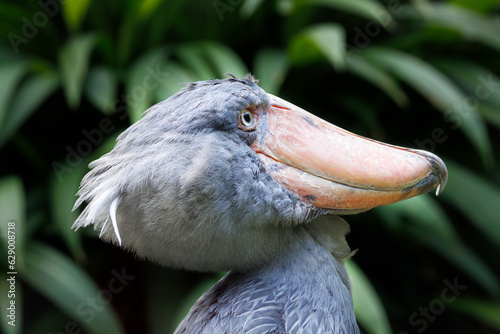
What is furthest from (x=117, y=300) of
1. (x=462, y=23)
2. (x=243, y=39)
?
(x=462, y=23)

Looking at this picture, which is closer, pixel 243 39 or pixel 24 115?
pixel 24 115

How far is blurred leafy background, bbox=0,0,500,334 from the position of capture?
204 centimetres

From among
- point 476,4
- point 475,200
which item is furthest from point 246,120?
point 476,4

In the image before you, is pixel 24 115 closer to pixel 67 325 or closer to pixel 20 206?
pixel 20 206

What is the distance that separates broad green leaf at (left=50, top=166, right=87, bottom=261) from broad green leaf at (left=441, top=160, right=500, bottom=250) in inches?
58.2

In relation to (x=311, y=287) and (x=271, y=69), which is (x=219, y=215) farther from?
(x=271, y=69)

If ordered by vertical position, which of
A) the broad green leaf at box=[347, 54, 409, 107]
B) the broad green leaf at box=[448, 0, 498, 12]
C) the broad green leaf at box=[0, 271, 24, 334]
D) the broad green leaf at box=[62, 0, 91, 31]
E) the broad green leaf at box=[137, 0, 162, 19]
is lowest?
the broad green leaf at box=[448, 0, 498, 12]

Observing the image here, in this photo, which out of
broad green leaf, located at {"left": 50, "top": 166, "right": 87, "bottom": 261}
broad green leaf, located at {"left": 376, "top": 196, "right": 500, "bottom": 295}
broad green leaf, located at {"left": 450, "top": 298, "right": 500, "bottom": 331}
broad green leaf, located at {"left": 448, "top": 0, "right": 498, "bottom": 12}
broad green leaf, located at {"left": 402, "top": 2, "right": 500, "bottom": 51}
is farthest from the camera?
broad green leaf, located at {"left": 448, "top": 0, "right": 498, "bottom": 12}

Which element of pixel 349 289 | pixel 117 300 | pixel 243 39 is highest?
pixel 349 289

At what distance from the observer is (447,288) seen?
237 centimetres

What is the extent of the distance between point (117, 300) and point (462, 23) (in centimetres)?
191

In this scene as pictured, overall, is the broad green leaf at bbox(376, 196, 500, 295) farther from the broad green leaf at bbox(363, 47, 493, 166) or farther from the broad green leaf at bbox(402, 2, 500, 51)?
the broad green leaf at bbox(402, 2, 500, 51)

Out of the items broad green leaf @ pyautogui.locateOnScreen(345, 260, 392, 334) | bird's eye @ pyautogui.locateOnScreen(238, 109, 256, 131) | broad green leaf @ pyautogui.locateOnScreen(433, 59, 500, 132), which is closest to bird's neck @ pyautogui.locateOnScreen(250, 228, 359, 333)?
bird's eye @ pyautogui.locateOnScreen(238, 109, 256, 131)

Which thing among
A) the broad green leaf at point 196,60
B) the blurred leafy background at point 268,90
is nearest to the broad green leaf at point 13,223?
the blurred leafy background at point 268,90
